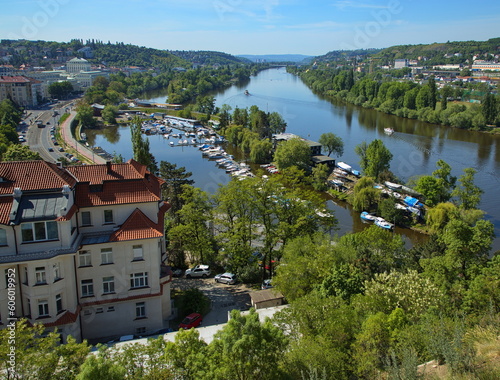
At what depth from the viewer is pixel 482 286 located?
9.65 metres

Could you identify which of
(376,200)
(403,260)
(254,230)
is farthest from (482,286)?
(376,200)

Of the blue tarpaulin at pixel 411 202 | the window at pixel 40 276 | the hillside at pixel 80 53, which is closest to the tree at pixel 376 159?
the blue tarpaulin at pixel 411 202

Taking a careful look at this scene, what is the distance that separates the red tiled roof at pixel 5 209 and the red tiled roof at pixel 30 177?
0.18m

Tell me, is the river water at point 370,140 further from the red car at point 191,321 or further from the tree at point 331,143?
the red car at point 191,321

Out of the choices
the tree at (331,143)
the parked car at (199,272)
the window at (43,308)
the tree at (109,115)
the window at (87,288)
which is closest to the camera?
the window at (43,308)

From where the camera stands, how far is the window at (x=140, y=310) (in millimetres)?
10933

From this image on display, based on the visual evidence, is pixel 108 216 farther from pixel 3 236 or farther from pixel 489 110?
pixel 489 110

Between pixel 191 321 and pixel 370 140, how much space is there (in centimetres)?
3597

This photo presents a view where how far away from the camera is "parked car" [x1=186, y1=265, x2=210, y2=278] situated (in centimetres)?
1471

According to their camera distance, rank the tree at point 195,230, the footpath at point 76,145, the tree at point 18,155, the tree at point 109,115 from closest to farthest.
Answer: the tree at point 195,230, the tree at point 18,155, the footpath at point 76,145, the tree at point 109,115

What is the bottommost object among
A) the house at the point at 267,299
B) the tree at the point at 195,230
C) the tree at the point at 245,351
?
the house at the point at 267,299

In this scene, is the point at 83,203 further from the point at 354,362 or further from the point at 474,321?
the point at 474,321

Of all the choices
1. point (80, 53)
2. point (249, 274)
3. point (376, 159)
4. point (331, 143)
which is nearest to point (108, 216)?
point (249, 274)

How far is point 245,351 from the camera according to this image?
586cm
